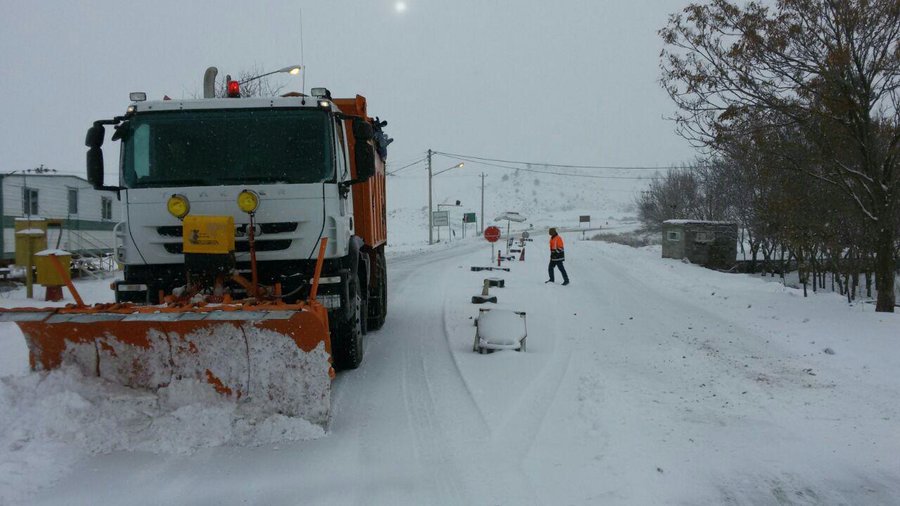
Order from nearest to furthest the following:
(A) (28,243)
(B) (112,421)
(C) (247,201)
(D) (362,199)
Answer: (B) (112,421) → (C) (247,201) → (D) (362,199) → (A) (28,243)

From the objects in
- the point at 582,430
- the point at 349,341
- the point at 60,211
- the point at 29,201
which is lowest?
the point at 582,430

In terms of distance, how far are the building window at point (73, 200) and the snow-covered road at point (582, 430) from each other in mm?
23213

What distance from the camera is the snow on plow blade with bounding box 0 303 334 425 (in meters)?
5.01

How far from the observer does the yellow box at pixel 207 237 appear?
5.70 m

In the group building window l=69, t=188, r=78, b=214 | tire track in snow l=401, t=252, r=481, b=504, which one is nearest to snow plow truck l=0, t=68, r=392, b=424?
tire track in snow l=401, t=252, r=481, b=504

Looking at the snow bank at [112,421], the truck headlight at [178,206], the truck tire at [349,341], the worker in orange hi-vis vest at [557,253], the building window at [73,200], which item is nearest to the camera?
the snow bank at [112,421]

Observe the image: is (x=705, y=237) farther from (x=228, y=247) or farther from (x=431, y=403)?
(x=228, y=247)

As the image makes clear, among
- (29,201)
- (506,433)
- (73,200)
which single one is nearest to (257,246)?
(506,433)

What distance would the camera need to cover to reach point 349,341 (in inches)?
278

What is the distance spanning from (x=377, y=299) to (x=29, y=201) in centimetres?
2319

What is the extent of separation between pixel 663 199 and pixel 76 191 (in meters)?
37.1

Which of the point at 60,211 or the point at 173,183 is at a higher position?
the point at 60,211

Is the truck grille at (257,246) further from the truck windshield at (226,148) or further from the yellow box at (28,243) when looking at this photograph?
the yellow box at (28,243)

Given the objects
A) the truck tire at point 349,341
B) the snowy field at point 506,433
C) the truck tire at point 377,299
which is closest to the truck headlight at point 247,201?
the truck tire at point 349,341
